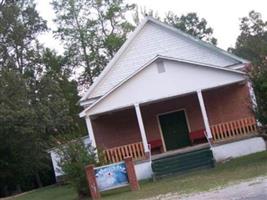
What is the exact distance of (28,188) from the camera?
4509cm

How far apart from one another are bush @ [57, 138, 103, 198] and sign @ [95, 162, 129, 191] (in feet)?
2.56

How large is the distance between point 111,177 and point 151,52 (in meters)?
10.7

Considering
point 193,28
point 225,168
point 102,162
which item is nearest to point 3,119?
point 102,162

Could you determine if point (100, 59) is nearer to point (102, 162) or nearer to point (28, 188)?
point (28, 188)

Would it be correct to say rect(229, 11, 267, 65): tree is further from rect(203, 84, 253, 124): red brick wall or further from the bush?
the bush

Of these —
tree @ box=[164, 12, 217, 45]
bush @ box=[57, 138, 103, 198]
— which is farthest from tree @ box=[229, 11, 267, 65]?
bush @ box=[57, 138, 103, 198]

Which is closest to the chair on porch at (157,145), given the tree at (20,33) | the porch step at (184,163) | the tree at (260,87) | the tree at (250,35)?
the porch step at (184,163)

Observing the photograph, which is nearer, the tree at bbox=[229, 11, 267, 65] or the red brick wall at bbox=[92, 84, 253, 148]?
the red brick wall at bbox=[92, 84, 253, 148]

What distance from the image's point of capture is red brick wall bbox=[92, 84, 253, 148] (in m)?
28.8

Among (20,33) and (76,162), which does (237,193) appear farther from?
(20,33)

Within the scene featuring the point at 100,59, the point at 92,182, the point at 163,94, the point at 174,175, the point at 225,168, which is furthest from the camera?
the point at 100,59

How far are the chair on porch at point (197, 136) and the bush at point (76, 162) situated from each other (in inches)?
333

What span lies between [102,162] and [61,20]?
31.6 m

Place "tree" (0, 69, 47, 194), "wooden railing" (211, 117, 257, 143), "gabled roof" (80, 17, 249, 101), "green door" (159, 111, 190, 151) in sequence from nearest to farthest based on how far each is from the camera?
1. "wooden railing" (211, 117, 257, 143)
2. "gabled roof" (80, 17, 249, 101)
3. "green door" (159, 111, 190, 151)
4. "tree" (0, 69, 47, 194)
